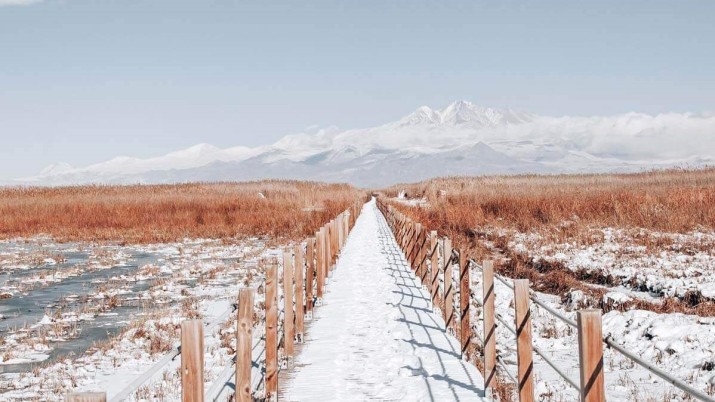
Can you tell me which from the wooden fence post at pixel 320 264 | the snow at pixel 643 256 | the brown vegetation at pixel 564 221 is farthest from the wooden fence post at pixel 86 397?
the snow at pixel 643 256

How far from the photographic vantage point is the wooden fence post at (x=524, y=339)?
499 cm

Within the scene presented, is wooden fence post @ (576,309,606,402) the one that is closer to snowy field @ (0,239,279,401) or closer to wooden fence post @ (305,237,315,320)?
snowy field @ (0,239,279,401)

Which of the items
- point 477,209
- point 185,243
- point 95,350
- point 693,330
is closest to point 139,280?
point 95,350

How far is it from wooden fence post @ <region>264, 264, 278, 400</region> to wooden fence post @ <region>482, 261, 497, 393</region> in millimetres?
2140

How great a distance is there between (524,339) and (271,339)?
255 cm

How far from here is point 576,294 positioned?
11.1m

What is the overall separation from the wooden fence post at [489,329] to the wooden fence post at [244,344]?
2.44 meters

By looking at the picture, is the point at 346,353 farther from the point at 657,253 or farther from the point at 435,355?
the point at 657,253

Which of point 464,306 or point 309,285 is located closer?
point 464,306

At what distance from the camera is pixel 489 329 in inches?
247

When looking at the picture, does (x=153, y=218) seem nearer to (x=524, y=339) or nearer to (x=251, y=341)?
(x=251, y=341)

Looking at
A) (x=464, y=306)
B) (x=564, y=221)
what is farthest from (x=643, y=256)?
(x=464, y=306)

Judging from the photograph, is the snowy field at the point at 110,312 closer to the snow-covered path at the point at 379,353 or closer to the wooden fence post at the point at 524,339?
the snow-covered path at the point at 379,353

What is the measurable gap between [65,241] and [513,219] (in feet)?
63.2
